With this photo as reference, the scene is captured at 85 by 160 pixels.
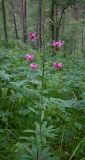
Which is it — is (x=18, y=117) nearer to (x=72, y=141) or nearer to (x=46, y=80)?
(x=72, y=141)

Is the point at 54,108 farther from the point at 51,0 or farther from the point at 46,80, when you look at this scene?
the point at 51,0

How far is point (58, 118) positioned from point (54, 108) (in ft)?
0.52

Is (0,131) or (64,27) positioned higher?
(0,131)

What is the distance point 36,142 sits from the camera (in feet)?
9.04

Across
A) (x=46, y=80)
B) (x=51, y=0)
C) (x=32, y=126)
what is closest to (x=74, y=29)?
(x=51, y=0)

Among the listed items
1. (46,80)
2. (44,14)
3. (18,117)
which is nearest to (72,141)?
(18,117)

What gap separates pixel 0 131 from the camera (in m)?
3.39

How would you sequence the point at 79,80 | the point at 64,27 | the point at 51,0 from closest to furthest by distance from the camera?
the point at 79,80 < the point at 51,0 < the point at 64,27

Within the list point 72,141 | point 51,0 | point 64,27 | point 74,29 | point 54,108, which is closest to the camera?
point 72,141

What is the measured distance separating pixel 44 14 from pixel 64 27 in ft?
141

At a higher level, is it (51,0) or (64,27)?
(51,0)

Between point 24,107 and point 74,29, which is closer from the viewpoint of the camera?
point 24,107

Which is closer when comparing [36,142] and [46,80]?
[36,142]

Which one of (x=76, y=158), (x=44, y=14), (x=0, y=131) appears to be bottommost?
(x=76, y=158)
